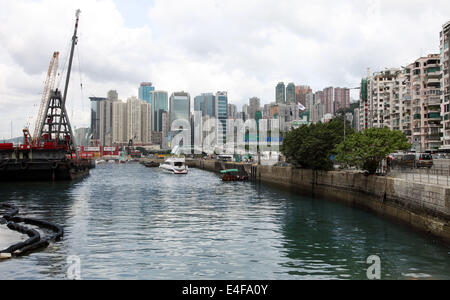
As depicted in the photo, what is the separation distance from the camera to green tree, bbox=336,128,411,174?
48094 mm

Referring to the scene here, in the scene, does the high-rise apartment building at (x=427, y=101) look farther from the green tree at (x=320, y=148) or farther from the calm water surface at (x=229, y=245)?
the calm water surface at (x=229, y=245)

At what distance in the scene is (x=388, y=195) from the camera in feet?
140

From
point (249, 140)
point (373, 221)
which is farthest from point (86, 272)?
point (249, 140)

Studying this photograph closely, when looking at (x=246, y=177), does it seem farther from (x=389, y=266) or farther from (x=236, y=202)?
(x=389, y=266)

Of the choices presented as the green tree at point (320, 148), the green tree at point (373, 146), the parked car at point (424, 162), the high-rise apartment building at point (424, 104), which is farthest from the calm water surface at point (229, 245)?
the high-rise apartment building at point (424, 104)

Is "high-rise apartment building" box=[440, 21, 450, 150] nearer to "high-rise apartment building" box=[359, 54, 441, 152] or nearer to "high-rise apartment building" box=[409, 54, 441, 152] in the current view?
"high-rise apartment building" box=[359, 54, 441, 152]

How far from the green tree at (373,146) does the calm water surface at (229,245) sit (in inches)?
240

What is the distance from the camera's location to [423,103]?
113750 mm

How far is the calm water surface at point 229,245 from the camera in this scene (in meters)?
22.5

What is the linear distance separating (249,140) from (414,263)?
573 ft

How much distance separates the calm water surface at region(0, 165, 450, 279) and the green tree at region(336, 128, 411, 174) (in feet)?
20.0

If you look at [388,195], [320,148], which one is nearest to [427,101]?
[320,148]

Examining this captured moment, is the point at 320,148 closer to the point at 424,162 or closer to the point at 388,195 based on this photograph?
the point at 424,162
